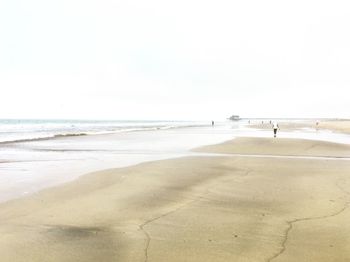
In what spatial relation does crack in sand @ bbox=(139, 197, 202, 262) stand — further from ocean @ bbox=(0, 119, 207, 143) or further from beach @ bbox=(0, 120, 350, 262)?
ocean @ bbox=(0, 119, 207, 143)

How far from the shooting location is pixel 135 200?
344 inches

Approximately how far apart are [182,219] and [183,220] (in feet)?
0.24

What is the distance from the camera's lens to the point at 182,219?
7098 millimetres

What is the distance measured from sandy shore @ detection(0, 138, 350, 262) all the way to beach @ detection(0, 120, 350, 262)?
1 cm

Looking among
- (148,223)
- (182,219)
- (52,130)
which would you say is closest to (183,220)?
(182,219)

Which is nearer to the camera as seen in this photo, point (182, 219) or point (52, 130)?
point (182, 219)

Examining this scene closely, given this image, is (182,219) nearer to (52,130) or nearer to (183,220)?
(183,220)

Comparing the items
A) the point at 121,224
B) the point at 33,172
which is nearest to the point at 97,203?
the point at 121,224

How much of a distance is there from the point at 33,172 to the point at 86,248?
867cm

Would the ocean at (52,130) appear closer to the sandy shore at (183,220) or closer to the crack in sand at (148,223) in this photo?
the sandy shore at (183,220)

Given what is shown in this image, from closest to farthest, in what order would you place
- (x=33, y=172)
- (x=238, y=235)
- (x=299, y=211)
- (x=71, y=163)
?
(x=238, y=235)
(x=299, y=211)
(x=33, y=172)
(x=71, y=163)

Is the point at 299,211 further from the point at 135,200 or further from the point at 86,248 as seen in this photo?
the point at 86,248

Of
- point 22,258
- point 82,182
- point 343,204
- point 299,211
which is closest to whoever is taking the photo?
point 22,258

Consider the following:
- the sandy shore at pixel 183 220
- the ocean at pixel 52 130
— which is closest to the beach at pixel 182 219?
the sandy shore at pixel 183 220
